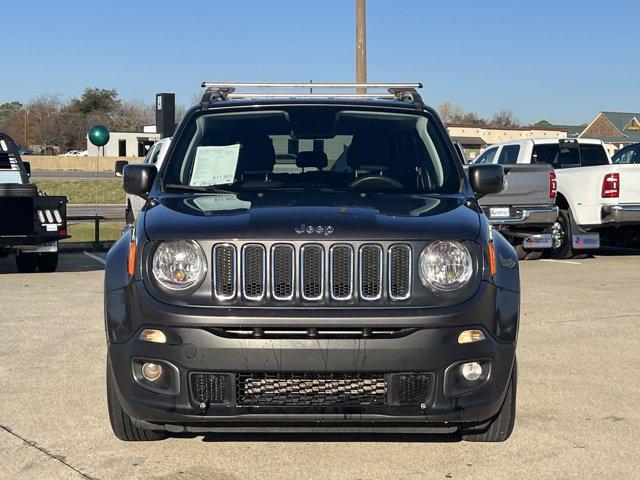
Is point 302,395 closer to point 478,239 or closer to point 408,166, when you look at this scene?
point 478,239


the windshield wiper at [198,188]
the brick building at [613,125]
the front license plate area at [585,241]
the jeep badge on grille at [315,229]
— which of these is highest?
the brick building at [613,125]

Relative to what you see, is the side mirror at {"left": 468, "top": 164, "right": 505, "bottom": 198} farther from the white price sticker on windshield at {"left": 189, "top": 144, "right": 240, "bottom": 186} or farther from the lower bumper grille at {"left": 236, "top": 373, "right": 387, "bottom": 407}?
the lower bumper grille at {"left": 236, "top": 373, "right": 387, "bottom": 407}

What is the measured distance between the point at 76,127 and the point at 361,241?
12837cm

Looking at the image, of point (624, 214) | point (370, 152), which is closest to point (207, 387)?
point (370, 152)

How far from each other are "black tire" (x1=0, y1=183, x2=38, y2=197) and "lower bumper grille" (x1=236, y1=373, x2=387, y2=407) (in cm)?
956

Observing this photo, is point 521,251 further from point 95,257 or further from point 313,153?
point 313,153

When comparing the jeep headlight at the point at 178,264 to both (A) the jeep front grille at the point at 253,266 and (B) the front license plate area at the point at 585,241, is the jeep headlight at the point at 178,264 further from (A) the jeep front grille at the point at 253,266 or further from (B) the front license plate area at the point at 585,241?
(B) the front license plate area at the point at 585,241

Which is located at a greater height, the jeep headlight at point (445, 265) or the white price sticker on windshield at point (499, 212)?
the jeep headlight at point (445, 265)

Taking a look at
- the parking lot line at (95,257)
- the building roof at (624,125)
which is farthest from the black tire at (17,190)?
the building roof at (624,125)

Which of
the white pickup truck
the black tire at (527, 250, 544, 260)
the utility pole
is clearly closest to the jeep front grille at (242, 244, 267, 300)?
the white pickup truck

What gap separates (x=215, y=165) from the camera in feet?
19.0

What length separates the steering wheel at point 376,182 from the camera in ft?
18.3

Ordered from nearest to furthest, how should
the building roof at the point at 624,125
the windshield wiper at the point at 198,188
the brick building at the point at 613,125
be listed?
the windshield wiper at the point at 198,188 < the building roof at the point at 624,125 < the brick building at the point at 613,125

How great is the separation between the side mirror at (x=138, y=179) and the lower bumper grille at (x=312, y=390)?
1.69 meters
